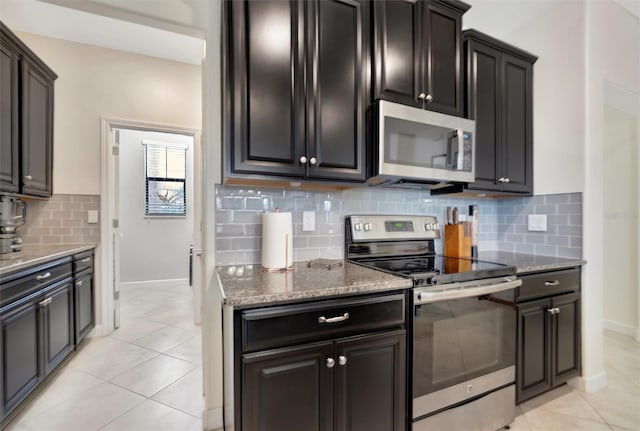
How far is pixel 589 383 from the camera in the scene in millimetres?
2023

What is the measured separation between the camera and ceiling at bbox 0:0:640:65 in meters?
1.56

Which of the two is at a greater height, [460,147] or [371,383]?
[460,147]

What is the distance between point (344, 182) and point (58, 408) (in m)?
2.25

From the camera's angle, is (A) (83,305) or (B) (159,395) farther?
(A) (83,305)

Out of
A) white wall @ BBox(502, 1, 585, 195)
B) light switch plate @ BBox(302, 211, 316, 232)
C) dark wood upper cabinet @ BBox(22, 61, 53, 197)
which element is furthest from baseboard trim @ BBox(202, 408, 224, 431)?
white wall @ BBox(502, 1, 585, 195)

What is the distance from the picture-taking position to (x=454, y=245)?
83.7 inches

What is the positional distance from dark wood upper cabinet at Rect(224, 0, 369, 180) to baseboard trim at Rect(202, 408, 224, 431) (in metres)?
1.36

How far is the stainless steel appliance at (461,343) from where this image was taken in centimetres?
137

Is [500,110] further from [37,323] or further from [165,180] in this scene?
[165,180]

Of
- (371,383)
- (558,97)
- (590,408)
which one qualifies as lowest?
(590,408)

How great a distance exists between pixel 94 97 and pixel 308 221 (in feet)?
8.84

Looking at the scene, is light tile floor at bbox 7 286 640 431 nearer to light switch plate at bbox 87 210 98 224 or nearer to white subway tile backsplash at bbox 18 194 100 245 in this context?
white subway tile backsplash at bbox 18 194 100 245

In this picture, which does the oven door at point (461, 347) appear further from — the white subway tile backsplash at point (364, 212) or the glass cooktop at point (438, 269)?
the white subway tile backsplash at point (364, 212)

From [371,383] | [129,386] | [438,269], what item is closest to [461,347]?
[438,269]
